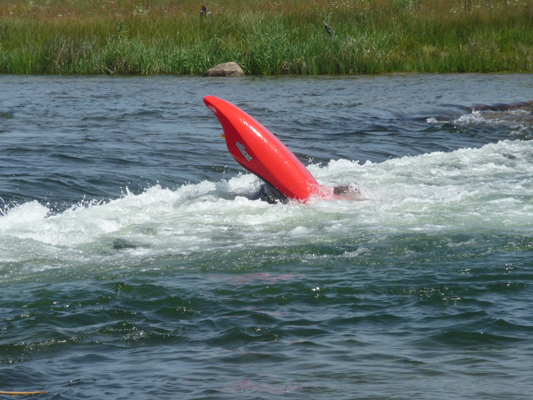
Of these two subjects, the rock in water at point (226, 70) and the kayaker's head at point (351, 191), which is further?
the rock in water at point (226, 70)

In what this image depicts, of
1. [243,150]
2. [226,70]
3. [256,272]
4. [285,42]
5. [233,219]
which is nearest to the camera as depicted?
[256,272]

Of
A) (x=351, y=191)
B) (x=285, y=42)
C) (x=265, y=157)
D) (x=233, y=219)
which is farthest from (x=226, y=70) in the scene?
(x=233, y=219)

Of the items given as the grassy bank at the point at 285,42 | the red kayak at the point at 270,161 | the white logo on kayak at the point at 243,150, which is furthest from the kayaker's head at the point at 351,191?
the grassy bank at the point at 285,42

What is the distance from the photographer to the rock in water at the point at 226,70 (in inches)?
697

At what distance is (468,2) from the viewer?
2192 cm

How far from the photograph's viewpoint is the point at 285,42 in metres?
18.1

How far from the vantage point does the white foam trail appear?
4.99 meters

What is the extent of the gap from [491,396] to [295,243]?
2484 millimetres

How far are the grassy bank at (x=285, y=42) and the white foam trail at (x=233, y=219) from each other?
10.5 meters

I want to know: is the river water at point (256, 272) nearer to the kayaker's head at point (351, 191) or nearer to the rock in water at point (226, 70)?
the kayaker's head at point (351, 191)

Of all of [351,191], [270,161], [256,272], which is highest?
[270,161]

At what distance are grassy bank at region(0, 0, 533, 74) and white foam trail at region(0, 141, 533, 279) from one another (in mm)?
10528

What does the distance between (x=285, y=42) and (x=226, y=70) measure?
5.46 ft

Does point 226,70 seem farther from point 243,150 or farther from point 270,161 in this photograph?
point 270,161
